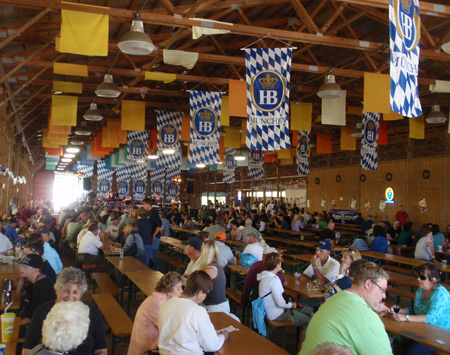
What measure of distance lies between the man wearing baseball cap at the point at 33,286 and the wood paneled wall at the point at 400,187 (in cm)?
1559

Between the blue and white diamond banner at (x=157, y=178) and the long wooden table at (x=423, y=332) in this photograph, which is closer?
the long wooden table at (x=423, y=332)

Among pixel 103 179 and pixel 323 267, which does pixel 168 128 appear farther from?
pixel 103 179

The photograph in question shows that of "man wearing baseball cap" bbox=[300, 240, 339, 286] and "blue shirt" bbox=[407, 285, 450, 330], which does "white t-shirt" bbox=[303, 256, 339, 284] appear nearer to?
"man wearing baseball cap" bbox=[300, 240, 339, 286]

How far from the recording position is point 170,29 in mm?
9875

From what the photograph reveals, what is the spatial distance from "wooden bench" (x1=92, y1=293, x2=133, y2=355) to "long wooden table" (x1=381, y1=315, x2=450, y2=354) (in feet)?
7.94

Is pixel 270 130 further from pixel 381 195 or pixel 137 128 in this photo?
pixel 381 195

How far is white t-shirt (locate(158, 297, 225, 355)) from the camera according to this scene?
9.85 feet

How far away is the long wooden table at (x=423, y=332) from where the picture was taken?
3.35m

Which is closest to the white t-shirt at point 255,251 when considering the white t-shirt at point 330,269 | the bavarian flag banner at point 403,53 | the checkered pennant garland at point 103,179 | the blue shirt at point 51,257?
the white t-shirt at point 330,269

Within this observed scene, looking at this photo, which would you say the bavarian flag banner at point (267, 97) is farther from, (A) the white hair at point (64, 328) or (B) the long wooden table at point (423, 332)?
(A) the white hair at point (64, 328)

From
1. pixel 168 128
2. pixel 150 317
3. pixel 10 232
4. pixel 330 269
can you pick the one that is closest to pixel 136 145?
pixel 168 128

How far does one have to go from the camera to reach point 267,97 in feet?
23.2

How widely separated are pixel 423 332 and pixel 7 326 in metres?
3.29

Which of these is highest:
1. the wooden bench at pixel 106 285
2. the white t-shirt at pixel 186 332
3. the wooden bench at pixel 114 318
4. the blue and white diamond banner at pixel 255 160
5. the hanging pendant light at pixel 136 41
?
the hanging pendant light at pixel 136 41
